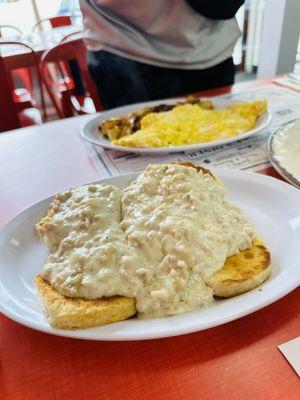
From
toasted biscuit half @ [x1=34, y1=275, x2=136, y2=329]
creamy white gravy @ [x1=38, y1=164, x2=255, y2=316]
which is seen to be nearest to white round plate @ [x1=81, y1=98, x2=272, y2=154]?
creamy white gravy @ [x1=38, y1=164, x2=255, y2=316]

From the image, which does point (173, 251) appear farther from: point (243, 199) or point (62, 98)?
point (62, 98)

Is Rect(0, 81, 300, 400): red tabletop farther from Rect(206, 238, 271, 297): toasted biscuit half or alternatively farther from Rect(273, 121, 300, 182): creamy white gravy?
Rect(273, 121, 300, 182): creamy white gravy

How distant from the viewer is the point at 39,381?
515 mm

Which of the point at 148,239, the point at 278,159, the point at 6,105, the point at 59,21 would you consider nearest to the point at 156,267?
the point at 148,239

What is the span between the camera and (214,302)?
0.57 m

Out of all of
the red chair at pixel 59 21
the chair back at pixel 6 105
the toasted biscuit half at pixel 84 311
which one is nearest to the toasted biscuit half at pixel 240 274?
the toasted biscuit half at pixel 84 311

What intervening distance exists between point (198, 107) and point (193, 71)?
0.53 metres

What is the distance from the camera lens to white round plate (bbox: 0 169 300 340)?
500 millimetres

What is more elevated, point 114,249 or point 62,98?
point 114,249

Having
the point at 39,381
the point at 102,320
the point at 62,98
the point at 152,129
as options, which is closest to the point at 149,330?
the point at 102,320

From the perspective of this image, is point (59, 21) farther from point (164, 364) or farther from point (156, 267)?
point (164, 364)

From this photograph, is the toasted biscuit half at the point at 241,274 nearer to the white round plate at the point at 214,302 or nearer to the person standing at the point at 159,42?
the white round plate at the point at 214,302

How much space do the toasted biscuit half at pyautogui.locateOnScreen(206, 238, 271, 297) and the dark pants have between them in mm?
1402

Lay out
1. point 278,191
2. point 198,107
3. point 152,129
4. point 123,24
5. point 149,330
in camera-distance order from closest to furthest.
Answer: point 149,330, point 278,191, point 152,129, point 198,107, point 123,24
